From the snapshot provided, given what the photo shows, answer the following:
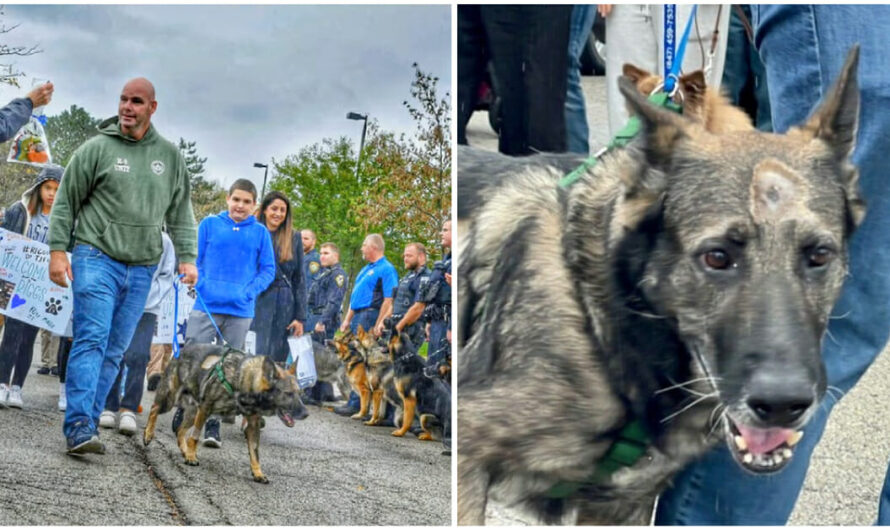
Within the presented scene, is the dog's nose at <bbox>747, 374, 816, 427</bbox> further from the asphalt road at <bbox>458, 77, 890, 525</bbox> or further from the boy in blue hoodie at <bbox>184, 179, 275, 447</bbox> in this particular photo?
the boy in blue hoodie at <bbox>184, 179, 275, 447</bbox>

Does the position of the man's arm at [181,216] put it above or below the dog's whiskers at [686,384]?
above

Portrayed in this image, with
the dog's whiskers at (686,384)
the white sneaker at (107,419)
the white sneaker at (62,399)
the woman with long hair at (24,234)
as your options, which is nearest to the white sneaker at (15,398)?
the woman with long hair at (24,234)

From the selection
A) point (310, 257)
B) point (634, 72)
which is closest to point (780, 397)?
point (634, 72)

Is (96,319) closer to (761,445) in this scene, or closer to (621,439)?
(621,439)

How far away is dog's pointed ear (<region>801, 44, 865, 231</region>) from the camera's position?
2.68m

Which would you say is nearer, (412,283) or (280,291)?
(412,283)

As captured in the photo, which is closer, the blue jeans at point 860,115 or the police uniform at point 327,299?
the blue jeans at point 860,115

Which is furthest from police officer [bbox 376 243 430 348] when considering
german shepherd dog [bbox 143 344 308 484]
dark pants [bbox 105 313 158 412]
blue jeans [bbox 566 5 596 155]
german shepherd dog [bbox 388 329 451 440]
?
dark pants [bbox 105 313 158 412]

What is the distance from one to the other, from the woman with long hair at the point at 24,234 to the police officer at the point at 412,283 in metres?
1.14

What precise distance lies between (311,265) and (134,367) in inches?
31.2

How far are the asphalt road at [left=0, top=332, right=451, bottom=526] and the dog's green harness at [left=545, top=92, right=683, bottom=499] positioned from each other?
66 centimetres

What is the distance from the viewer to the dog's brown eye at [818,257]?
2609mm

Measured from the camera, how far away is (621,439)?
2.84 meters

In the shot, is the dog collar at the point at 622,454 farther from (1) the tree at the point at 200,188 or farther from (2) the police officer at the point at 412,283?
(1) the tree at the point at 200,188
